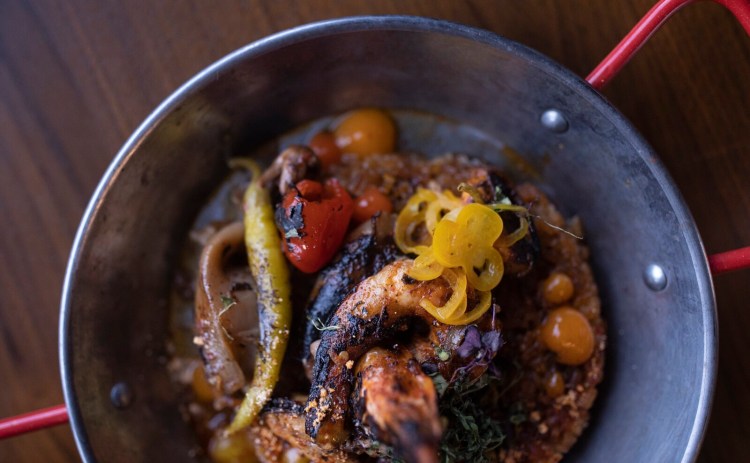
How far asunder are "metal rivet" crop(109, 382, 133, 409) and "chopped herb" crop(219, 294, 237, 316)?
0.61 metres

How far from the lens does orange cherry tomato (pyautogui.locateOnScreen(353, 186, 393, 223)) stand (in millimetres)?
2594

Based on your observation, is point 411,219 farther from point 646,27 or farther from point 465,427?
point 646,27

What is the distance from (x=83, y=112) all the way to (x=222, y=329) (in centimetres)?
120

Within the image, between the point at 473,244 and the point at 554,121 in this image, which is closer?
the point at 473,244

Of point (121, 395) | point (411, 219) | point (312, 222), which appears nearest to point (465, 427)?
point (411, 219)

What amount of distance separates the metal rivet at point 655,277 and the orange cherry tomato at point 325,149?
1.36m

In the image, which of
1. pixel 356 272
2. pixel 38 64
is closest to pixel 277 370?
pixel 356 272

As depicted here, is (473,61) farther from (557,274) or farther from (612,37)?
(557,274)

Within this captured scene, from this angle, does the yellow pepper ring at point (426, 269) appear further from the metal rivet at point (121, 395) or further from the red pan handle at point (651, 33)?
the metal rivet at point (121, 395)

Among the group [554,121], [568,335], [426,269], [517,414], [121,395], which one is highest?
[554,121]

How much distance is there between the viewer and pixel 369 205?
2594 millimetres

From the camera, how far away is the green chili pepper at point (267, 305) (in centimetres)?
244

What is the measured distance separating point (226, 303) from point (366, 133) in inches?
37.3

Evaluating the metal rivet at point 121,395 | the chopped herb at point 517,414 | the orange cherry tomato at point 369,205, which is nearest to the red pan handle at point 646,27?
the orange cherry tomato at point 369,205
